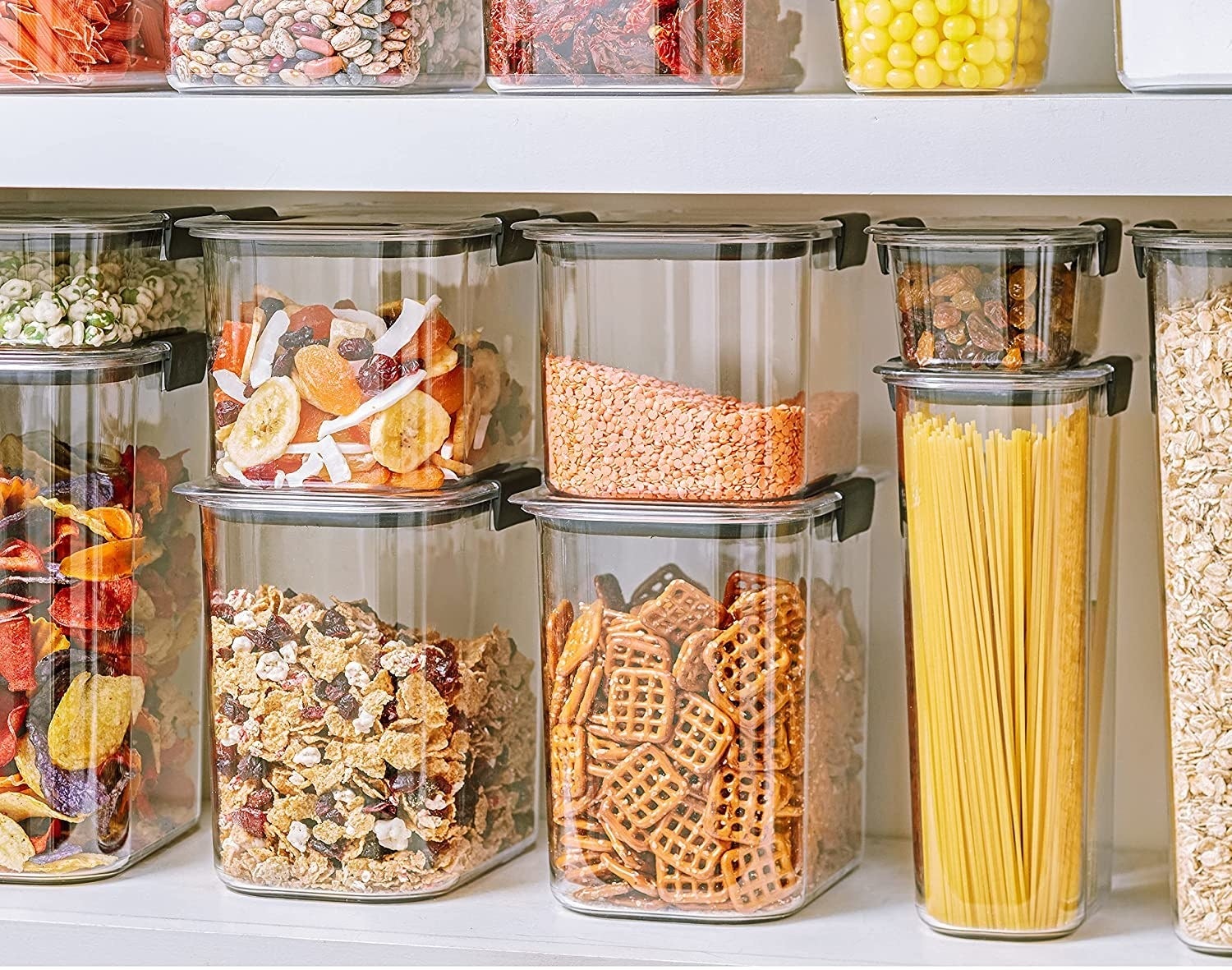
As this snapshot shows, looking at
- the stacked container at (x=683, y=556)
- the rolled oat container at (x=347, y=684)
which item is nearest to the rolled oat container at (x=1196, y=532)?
the stacked container at (x=683, y=556)

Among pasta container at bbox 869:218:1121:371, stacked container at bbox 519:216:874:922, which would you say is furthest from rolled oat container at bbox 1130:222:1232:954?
stacked container at bbox 519:216:874:922

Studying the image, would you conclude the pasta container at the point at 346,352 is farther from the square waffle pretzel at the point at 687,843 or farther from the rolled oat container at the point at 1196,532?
the rolled oat container at the point at 1196,532

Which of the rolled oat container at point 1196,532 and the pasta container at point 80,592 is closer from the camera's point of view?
the rolled oat container at point 1196,532

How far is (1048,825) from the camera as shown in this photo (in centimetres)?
96

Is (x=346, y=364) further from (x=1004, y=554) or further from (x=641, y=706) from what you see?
(x=1004, y=554)

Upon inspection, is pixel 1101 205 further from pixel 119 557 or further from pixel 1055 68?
pixel 119 557

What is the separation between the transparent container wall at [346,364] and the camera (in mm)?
979

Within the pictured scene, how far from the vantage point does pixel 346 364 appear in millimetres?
979

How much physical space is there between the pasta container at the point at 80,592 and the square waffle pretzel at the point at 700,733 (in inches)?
14.3

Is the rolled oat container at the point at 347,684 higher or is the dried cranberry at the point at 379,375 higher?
the dried cranberry at the point at 379,375

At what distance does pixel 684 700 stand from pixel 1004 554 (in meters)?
0.20

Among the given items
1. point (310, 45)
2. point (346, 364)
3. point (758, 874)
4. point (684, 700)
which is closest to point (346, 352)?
point (346, 364)

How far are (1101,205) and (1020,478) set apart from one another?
29cm

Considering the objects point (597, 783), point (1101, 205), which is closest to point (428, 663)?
point (597, 783)
